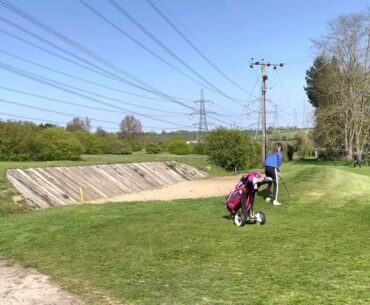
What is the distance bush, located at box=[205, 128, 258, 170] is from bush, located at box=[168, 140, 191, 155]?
2005 centimetres

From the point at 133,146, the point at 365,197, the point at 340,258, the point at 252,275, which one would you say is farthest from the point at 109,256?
the point at 133,146

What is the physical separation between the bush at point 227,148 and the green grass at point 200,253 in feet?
127

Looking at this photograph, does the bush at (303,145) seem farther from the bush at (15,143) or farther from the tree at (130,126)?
the bush at (15,143)

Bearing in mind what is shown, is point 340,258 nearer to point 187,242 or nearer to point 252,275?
point 252,275

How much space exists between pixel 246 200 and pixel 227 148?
42783 mm

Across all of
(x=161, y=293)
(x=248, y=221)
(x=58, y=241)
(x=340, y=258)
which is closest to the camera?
(x=161, y=293)

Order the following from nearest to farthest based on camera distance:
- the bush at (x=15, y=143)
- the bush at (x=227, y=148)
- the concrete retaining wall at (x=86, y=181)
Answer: the concrete retaining wall at (x=86, y=181)
the bush at (x=15, y=143)
the bush at (x=227, y=148)

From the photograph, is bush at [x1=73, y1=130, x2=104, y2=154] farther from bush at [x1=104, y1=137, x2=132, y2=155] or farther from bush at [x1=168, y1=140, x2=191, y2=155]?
bush at [x1=168, y1=140, x2=191, y2=155]

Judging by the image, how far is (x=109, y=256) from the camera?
916cm

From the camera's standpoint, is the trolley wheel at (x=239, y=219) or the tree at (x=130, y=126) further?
the tree at (x=130, y=126)

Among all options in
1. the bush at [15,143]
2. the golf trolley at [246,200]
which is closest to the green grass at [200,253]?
the golf trolley at [246,200]

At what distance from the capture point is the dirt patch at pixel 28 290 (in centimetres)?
669

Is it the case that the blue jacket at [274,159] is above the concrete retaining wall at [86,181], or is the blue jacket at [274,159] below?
above

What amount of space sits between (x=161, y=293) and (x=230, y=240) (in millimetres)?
3531
